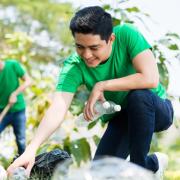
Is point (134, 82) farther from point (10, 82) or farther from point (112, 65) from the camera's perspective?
point (10, 82)

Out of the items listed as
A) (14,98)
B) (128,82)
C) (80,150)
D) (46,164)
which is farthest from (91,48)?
(14,98)

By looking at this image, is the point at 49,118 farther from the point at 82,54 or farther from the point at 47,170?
the point at 47,170

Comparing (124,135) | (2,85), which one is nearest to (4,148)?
(2,85)

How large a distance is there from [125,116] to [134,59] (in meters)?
0.37

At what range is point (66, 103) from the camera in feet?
8.64

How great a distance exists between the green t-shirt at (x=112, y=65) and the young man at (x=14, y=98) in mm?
2462

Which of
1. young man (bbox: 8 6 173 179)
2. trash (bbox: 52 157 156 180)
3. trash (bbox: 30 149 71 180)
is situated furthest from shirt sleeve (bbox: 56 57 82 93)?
trash (bbox: 52 157 156 180)

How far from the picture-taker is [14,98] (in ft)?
16.6

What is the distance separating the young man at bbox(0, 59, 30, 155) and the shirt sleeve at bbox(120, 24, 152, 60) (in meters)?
2.56

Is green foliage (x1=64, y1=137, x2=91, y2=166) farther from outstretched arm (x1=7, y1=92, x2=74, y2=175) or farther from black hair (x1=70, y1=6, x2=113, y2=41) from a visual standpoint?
black hair (x1=70, y1=6, x2=113, y2=41)

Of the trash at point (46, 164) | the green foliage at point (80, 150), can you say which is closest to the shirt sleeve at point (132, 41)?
the trash at point (46, 164)

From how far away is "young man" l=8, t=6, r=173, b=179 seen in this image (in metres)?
2.47

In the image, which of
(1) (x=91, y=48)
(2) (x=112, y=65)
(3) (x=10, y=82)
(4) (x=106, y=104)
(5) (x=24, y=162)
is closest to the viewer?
(5) (x=24, y=162)

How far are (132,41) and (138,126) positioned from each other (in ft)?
1.29
